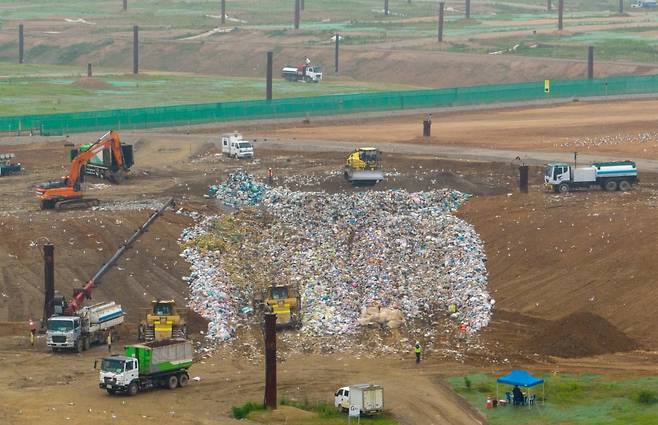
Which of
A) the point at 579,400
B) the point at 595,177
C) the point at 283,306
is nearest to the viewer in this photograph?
the point at 579,400

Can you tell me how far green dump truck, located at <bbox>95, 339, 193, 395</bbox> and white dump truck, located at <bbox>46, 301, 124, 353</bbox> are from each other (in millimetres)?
5315

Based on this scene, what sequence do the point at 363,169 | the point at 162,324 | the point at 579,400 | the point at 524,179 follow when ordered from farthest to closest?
the point at 363,169
the point at 524,179
the point at 162,324
the point at 579,400

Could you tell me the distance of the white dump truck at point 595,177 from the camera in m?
71.8

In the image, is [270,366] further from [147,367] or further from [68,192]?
[68,192]

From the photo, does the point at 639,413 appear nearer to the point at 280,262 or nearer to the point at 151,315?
the point at 151,315

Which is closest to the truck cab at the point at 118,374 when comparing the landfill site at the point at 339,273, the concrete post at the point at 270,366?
the landfill site at the point at 339,273

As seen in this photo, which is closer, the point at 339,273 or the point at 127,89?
the point at 339,273

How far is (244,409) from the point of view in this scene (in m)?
42.2

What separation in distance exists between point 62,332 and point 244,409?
10.6 m

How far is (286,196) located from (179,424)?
Result: 33031 mm

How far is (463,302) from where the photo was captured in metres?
56.2

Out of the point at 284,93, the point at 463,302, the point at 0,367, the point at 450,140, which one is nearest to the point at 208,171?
the point at 450,140

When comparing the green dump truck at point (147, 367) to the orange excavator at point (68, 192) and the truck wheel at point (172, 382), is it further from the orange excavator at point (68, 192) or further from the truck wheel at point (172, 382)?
the orange excavator at point (68, 192)

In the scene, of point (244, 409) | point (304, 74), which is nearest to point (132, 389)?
point (244, 409)
